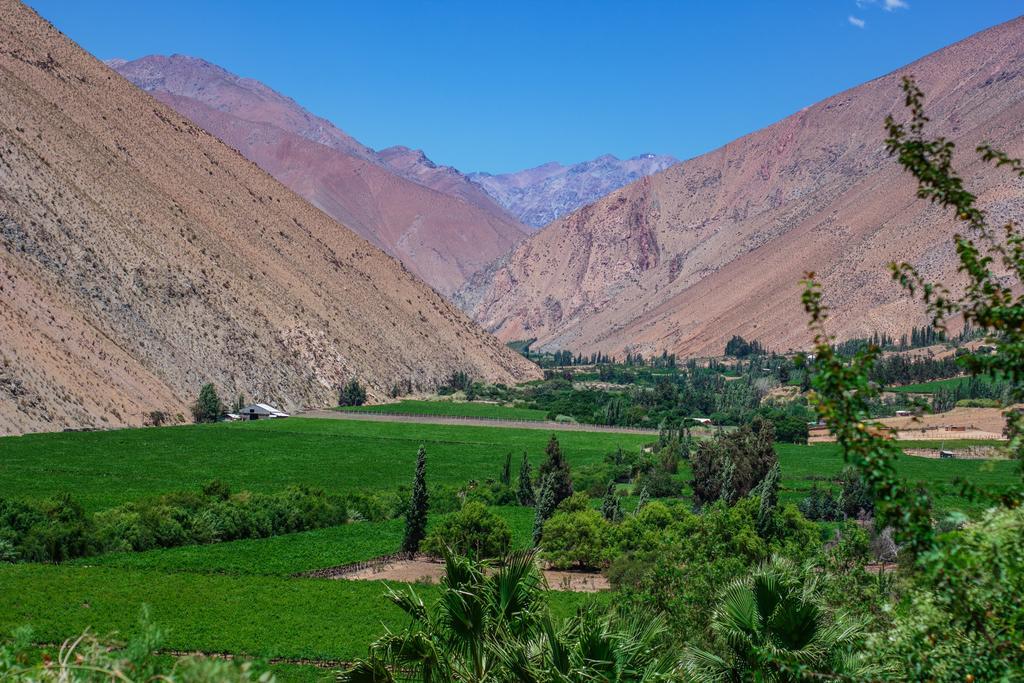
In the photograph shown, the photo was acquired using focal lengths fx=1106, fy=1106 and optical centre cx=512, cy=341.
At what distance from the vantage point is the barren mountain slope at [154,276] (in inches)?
3000

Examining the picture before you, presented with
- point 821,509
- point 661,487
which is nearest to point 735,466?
point 821,509

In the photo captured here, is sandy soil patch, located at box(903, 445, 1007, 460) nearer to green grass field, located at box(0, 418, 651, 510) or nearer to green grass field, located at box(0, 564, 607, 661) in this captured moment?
green grass field, located at box(0, 418, 651, 510)

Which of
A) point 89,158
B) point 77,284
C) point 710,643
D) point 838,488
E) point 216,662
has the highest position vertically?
point 89,158

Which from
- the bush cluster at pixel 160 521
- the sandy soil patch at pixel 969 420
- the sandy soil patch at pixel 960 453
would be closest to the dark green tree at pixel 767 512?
the bush cluster at pixel 160 521

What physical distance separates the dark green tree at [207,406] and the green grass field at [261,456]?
320 cm

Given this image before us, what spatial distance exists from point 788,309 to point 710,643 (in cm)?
16026

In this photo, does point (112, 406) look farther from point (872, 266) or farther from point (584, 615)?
point (872, 266)

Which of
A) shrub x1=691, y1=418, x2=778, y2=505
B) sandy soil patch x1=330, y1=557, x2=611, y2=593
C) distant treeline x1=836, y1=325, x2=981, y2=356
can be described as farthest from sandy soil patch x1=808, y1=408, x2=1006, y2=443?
sandy soil patch x1=330, y1=557, x2=611, y2=593

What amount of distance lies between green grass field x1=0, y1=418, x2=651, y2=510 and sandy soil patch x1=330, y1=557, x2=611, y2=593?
1386 centimetres

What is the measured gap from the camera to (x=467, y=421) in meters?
98.4

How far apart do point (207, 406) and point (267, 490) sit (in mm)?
29237

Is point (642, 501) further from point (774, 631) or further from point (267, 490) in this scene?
point (774, 631)

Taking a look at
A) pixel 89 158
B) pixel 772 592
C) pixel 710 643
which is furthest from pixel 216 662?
pixel 89 158

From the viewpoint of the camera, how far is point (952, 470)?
233ft
